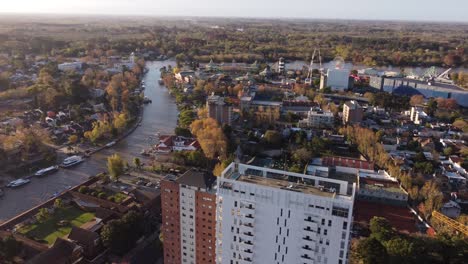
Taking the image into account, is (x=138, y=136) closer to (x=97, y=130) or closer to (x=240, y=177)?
(x=97, y=130)

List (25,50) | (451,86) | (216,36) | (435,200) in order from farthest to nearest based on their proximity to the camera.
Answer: (216,36)
(25,50)
(451,86)
(435,200)

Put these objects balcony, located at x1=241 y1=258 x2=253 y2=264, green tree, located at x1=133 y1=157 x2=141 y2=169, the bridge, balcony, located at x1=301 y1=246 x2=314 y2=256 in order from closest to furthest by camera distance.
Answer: balcony, located at x1=301 y1=246 x2=314 y2=256
balcony, located at x1=241 y1=258 x2=253 y2=264
green tree, located at x1=133 y1=157 x2=141 y2=169
the bridge

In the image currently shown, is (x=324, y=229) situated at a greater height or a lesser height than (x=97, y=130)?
greater

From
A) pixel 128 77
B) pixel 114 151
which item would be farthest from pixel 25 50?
pixel 114 151

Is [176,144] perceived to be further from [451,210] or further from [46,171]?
[451,210]

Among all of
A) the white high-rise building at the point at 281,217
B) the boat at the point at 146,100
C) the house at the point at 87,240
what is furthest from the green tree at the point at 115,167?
the boat at the point at 146,100

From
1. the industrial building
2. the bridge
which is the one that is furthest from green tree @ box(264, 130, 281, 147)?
the bridge

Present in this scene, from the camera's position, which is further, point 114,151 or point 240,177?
point 114,151

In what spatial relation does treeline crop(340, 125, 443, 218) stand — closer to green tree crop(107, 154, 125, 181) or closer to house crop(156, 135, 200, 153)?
house crop(156, 135, 200, 153)
